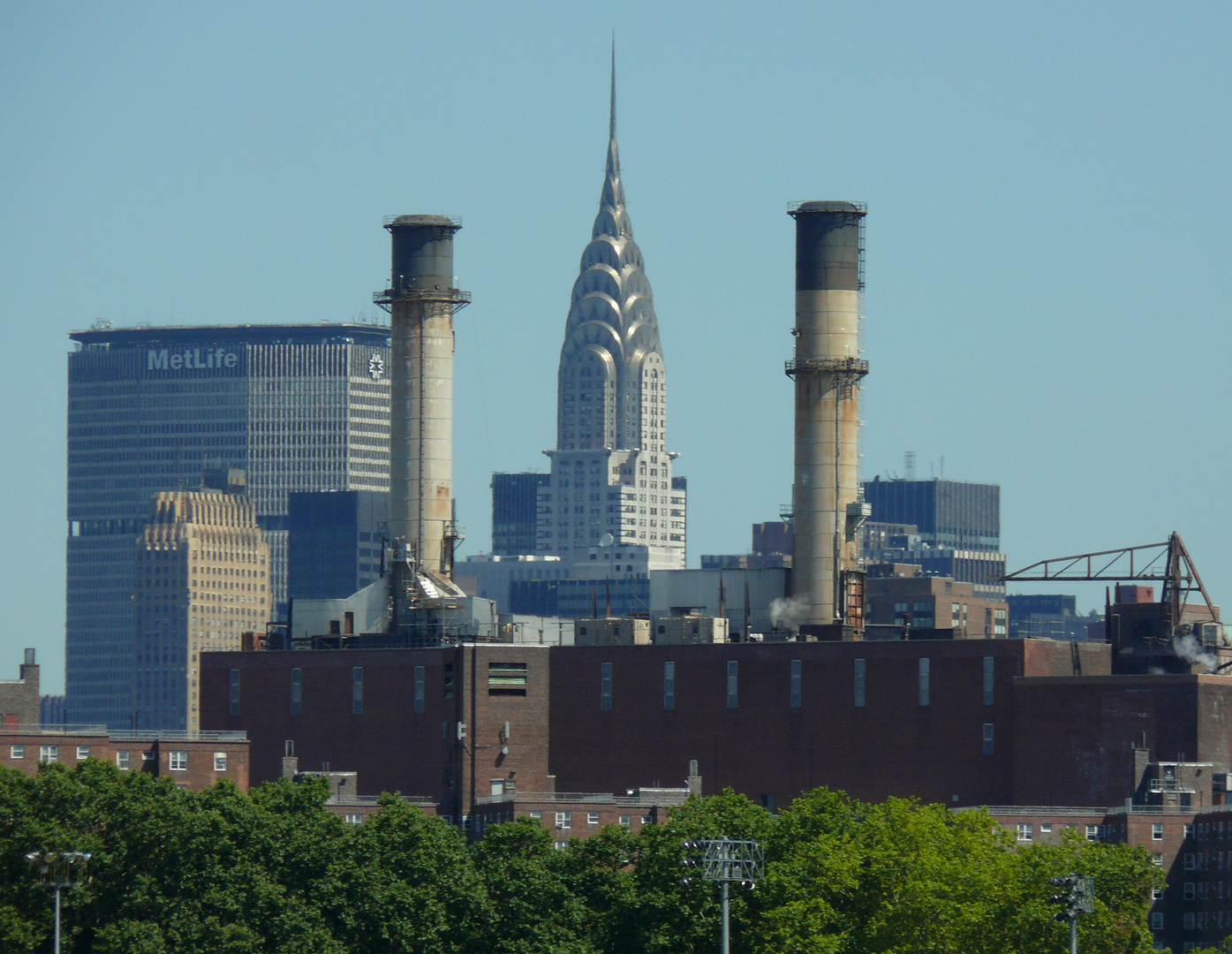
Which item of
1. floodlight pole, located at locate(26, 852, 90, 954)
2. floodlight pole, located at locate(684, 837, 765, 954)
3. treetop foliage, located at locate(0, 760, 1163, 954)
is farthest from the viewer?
treetop foliage, located at locate(0, 760, 1163, 954)

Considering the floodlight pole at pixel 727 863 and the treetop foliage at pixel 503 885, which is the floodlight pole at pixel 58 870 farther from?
the floodlight pole at pixel 727 863

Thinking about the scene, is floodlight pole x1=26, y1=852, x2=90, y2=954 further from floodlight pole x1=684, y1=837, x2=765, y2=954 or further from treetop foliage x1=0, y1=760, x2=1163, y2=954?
floodlight pole x1=684, y1=837, x2=765, y2=954

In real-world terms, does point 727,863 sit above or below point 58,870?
above

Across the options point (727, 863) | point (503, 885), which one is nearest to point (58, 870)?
point (503, 885)

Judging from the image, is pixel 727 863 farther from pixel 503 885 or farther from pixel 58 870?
pixel 58 870

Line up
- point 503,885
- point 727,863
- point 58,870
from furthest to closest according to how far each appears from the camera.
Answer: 1. point 503,885
2. point 58,870
3. point 727,863

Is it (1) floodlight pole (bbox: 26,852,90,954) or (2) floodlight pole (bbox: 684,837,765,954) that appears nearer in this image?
(2) floodlight pole (bbox: 684,837,765,954)

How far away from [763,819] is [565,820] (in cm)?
3528

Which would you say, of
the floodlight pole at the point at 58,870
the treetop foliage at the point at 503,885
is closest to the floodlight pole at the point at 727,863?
the treetop foliage at the point at 503,885

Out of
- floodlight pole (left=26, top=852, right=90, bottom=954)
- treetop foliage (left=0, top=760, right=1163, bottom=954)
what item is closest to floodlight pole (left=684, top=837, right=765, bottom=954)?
treetop foliage (left=0, top=760, right=1163, bottom=954)

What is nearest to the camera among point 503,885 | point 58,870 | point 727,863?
point 727,863

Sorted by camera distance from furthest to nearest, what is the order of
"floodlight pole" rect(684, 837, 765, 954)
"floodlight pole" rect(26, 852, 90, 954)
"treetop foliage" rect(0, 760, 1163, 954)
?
"treetop foliage" rect(0, 760, 1163, 954) < "floodlight pole" rect(26, 852, 90, 954) < "floodlight pole" rect(684, 837, 765, 954)

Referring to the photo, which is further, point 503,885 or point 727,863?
point 503,885

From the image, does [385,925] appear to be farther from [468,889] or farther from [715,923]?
[715,923]
